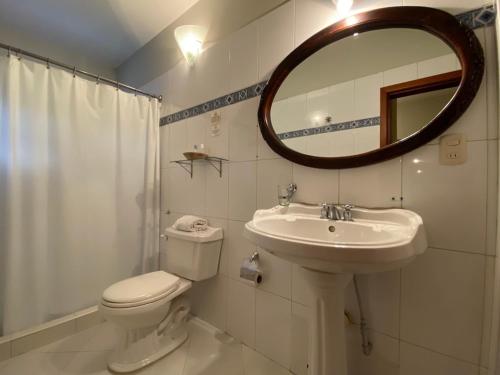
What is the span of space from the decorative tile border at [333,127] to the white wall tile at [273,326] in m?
0.85

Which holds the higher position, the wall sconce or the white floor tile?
the wall sconce

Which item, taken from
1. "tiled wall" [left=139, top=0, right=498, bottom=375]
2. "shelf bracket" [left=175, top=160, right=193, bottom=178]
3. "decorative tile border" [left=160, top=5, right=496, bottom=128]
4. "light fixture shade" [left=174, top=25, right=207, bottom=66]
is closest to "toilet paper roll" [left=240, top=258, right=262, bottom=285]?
"tiled wall" [left=139, top=0, right=498, bottom=375]

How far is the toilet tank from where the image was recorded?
1.35m

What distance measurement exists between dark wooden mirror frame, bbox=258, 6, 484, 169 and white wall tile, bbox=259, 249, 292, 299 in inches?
20.9

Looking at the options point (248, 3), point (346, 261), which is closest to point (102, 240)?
point (346, 261)

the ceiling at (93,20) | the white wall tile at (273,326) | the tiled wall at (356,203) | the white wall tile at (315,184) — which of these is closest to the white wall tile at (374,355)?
the tiled wall at (356,203)

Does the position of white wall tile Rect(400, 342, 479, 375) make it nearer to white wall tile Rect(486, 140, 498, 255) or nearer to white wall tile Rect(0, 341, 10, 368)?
white wall tile Rect(486, 140, 498, 255)

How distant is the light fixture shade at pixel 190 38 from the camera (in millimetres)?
1512

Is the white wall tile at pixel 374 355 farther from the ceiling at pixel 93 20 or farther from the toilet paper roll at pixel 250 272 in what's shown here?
the ceiling at pixel 93 20

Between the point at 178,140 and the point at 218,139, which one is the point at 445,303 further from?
the point at 178,140

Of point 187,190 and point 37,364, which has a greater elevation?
point 187,190

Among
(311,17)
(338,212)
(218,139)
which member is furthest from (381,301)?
(311,17)

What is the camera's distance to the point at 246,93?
1.32 meters

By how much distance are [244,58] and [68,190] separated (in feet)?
4.60
